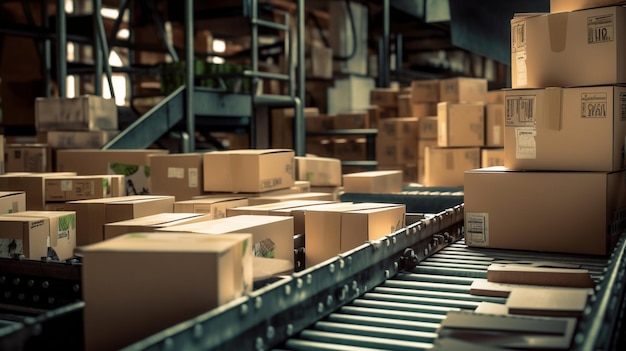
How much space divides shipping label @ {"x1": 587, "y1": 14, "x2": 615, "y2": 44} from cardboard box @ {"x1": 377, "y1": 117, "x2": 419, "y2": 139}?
469 cm

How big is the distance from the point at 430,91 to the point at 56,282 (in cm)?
579

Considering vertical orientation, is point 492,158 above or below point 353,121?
below

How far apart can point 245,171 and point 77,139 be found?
2066mm

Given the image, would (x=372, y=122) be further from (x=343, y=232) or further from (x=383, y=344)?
(x=383, y=344)

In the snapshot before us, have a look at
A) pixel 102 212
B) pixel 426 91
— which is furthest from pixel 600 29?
pixel 426 91

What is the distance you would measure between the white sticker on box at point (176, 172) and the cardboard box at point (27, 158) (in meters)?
1.41

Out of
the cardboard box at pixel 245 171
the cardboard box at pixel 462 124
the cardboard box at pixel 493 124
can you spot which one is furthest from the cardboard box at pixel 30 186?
the cardboard box at pixel 493 124

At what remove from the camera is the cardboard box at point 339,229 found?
3184 millimetres

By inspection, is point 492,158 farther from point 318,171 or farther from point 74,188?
point 74,188

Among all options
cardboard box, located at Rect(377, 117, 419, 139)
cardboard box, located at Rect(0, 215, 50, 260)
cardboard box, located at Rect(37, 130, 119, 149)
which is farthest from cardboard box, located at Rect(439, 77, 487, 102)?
cardboard box, located at Rect(0, 215, 50, 260)

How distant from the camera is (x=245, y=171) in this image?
14.4 ft

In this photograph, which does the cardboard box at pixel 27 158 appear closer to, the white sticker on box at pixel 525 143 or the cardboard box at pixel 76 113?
the cardboard box at pixel 76 113

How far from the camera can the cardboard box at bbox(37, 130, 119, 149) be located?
5.78 metres

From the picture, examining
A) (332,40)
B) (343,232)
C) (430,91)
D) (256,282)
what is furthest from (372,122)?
(256,282)
